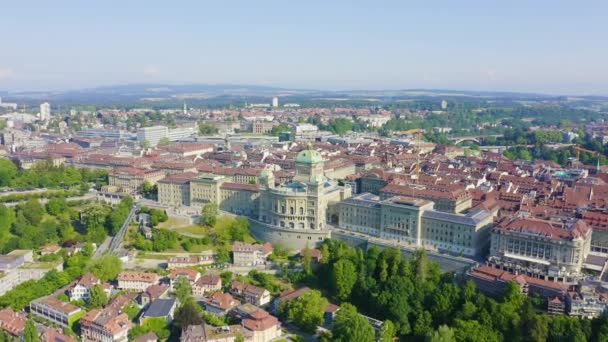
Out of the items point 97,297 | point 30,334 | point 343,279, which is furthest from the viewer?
point 343,279

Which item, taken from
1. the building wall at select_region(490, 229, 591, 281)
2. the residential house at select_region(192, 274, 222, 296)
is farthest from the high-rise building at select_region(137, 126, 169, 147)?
the building wall at select_region(490, 229, 591, 281)

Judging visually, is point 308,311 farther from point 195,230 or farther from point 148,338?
point 195,230

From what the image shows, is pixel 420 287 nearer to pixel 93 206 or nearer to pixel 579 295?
pixel 579 295

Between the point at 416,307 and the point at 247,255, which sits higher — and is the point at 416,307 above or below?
below

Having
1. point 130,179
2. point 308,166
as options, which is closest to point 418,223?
point 308,166

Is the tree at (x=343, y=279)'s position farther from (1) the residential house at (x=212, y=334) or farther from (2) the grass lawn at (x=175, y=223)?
(2) the grass lawn at (x=175, y=223)

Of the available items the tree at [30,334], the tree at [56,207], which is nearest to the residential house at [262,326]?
the tree at [30,334]
